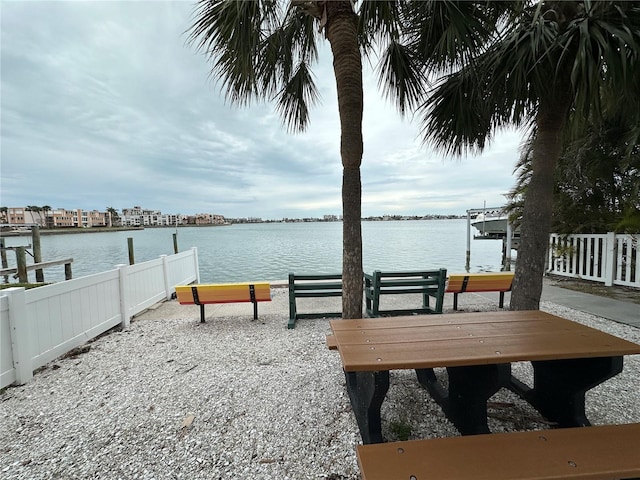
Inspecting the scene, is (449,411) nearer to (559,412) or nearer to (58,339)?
(559,412)

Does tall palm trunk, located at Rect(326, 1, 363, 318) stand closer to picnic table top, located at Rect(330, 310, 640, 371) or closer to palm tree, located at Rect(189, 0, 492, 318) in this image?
palm tree, located at Rect(189, 0, 492, 318)

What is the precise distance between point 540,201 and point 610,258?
4.99 metres

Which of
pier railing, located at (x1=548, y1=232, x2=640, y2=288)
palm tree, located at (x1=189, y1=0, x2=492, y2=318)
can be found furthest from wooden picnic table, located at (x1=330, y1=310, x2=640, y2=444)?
pier railing, located at (x1=548, y1=232, x2=640, y2=288)

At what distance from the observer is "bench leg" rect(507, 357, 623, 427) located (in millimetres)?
1740

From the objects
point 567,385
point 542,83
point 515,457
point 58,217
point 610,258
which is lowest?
point 567,385

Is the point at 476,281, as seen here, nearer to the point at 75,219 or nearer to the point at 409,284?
the point at 409,284

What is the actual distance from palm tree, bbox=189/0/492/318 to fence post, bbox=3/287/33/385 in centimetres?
297

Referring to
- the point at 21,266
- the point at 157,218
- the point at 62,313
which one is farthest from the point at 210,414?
the point at 157,218

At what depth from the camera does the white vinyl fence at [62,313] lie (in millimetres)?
2699

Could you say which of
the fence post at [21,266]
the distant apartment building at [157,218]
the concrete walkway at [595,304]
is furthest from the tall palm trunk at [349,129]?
the distant apartment building at [157,218]

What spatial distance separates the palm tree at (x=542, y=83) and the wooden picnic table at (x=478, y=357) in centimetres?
128

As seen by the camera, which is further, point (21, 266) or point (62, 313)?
point (21, 266)

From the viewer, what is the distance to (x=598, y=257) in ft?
21.4

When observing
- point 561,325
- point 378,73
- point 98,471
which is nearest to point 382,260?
point 378,73
